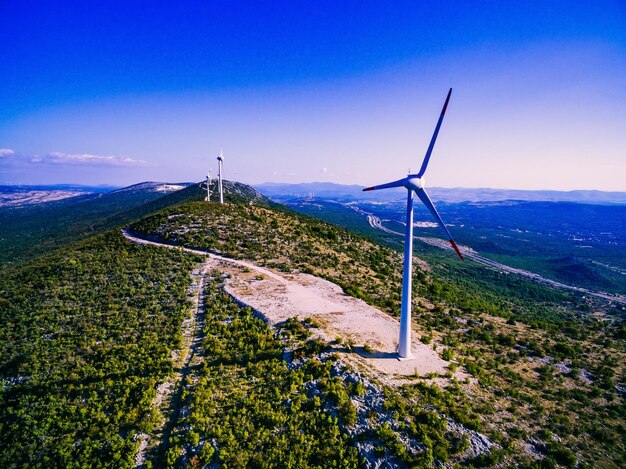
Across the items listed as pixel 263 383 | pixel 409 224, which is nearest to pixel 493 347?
pixel 409 224

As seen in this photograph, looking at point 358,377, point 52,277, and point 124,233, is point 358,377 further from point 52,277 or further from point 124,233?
point 124,233

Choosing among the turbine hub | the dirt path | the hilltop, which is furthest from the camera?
the turbine hub

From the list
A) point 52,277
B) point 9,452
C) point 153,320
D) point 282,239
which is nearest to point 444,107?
point 153,320

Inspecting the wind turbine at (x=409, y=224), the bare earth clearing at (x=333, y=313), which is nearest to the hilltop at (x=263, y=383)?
the bare earth clearing at (x=333, y=313)

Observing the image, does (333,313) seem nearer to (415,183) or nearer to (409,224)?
(409,224)

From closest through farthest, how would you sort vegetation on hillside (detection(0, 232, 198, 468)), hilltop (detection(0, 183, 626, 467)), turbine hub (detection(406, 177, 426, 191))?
1. hilltop (detection(0, 183, 626, 467))
2. vegetation on hillside (detection(0, 232, 198, 468))
3. turbine hub (detection(406, 177, 426, 191))

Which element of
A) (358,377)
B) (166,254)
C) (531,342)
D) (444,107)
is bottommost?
(531,342)

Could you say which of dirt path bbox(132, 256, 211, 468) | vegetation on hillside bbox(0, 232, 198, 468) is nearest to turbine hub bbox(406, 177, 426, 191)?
dirt path bbox(132, 256, 211, 468)

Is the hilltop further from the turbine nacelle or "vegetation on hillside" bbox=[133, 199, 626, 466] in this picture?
the turbine nacelle
